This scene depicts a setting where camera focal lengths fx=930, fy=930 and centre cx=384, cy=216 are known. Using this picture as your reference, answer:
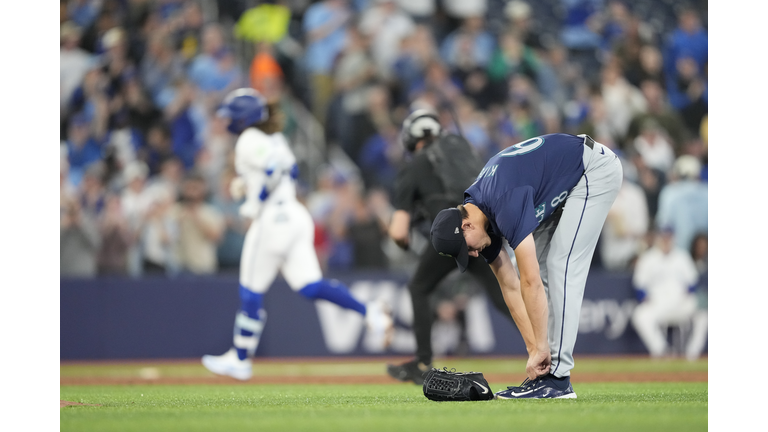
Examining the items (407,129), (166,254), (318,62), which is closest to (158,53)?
(318,62)

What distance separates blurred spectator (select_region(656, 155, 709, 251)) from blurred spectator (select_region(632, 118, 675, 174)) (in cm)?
34

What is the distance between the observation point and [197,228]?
42.4ft

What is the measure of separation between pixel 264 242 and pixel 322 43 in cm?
656

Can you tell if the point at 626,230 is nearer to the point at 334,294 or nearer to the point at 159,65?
the point at 334,294

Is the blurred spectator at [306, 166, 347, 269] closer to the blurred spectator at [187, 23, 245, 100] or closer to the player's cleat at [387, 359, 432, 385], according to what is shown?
the blurred spectator at [187, 23, 245, 100]

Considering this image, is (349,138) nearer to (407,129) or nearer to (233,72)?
(233,72)

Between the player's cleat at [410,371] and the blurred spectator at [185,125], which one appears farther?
the blurred spectator at [185,125]

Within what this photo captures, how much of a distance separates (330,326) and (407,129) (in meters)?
5.44

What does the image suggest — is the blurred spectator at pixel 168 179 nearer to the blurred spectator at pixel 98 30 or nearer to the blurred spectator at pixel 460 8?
the blurred spectator at pixel 98 30

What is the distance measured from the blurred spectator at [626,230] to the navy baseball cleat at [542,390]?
25.9 ft

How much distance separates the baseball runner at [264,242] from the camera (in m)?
8.76

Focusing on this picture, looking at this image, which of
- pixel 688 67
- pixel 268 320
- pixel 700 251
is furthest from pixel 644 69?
pixel 268 320

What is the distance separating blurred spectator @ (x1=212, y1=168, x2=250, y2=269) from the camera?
13.1 meters

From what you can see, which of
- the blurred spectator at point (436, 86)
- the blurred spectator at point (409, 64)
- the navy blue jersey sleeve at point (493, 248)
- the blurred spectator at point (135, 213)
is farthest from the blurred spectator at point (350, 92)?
the navy blue jersey sleeve at point (493, 248)
